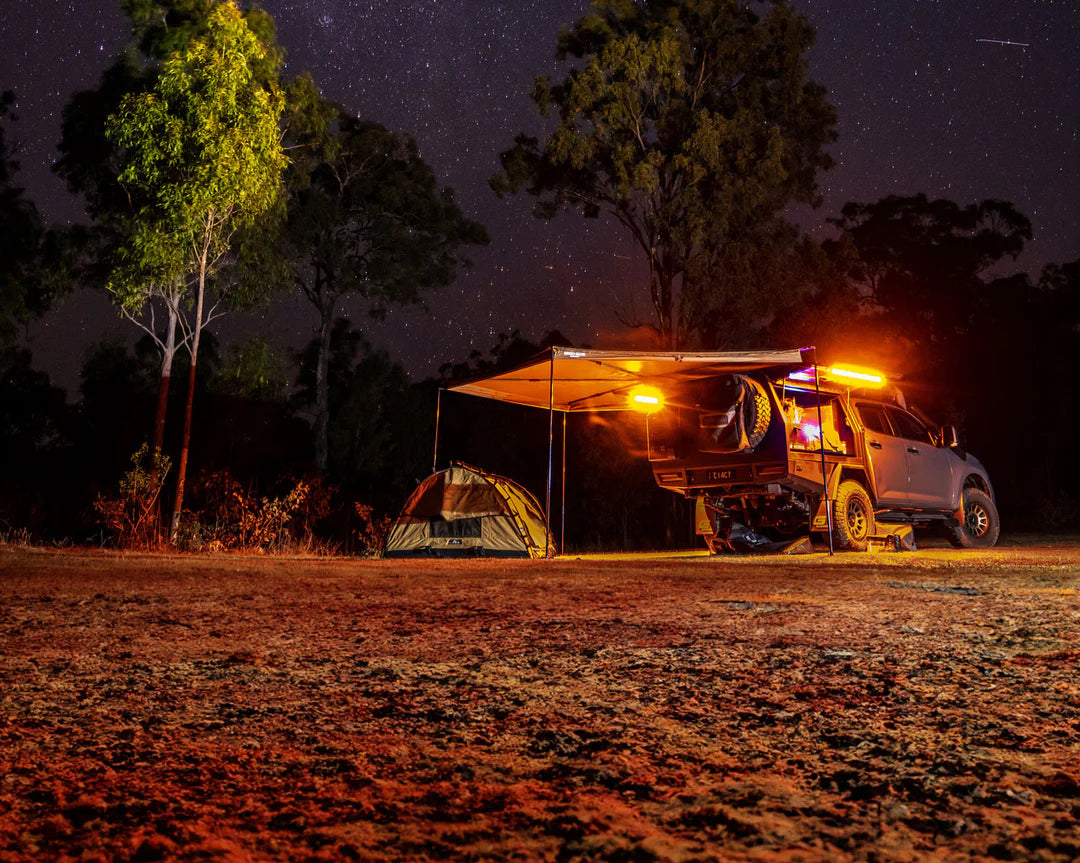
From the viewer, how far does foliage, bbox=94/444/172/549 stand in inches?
505

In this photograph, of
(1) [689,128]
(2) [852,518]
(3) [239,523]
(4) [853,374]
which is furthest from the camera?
(1) [689,128]

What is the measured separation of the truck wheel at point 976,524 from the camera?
13.2m

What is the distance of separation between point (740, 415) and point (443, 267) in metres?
20.7

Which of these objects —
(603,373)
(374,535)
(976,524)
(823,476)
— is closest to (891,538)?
(976,524)

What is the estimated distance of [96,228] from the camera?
20.4 meters

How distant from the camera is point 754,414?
10836mm

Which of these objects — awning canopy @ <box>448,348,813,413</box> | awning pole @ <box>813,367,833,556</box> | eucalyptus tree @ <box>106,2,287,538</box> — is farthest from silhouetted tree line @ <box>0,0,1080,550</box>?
awning pole @ <box>813,367,833,556</box>

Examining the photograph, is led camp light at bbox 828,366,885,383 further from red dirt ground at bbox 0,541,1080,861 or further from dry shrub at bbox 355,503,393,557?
dry shrub at bbox 355,503,393,557

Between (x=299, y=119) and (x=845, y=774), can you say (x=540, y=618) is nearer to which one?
(x=845, y=774)

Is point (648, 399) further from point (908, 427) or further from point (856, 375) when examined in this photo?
point (908, 427)

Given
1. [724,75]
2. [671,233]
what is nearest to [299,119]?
[671,233]

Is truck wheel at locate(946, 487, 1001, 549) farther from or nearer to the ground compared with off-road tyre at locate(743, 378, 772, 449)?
nearer to the ground

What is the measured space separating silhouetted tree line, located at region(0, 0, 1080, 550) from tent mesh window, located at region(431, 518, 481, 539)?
2.88 metres

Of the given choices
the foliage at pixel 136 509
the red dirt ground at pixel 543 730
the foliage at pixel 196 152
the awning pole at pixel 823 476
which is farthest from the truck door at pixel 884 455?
the foliage at pixel 196 152
